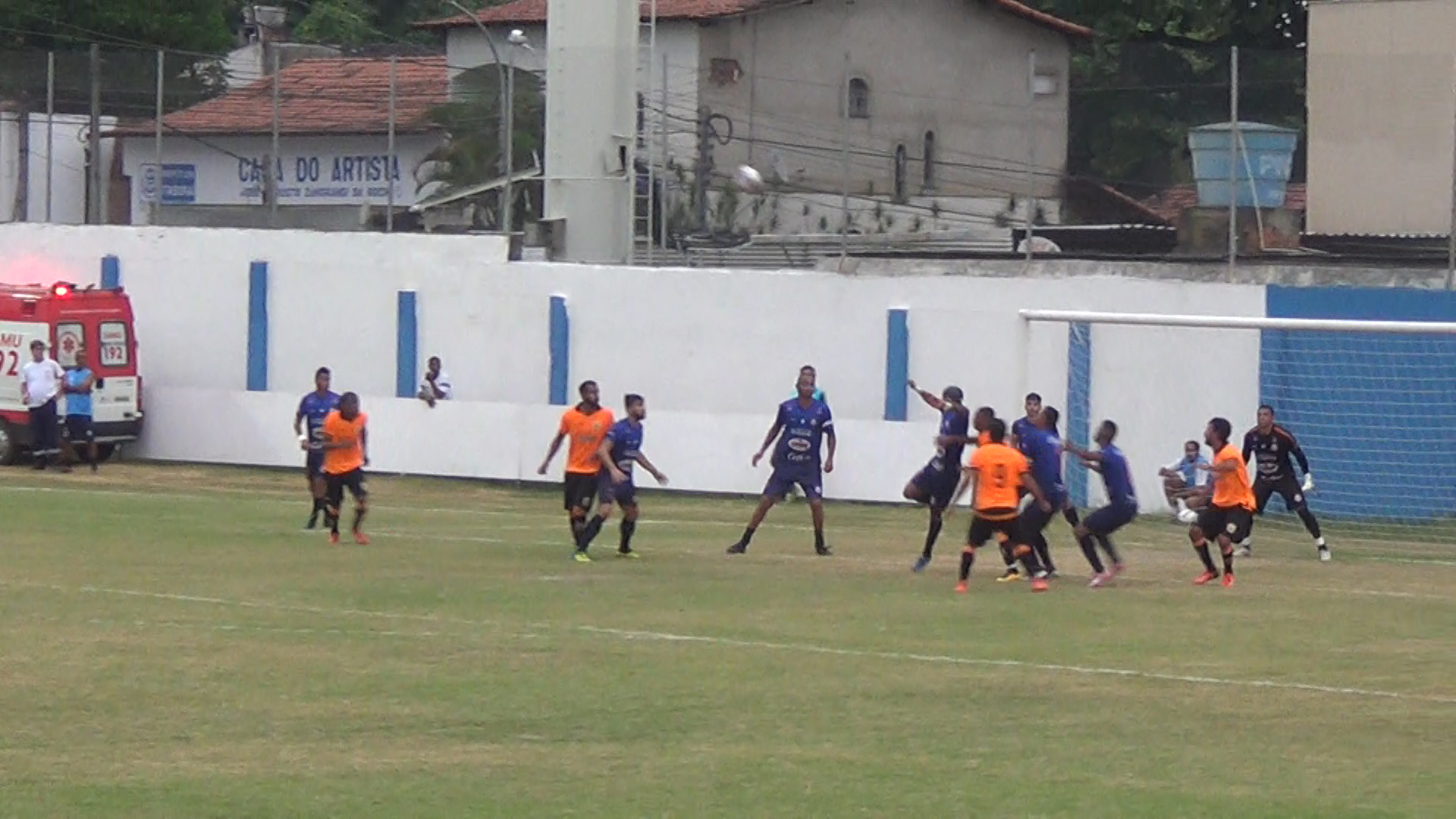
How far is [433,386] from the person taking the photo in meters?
34.5

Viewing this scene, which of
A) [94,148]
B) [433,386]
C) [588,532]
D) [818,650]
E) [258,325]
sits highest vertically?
[94,148]

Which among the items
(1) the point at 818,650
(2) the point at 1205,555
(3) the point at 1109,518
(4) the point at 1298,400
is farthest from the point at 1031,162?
(1) the point at 818,650

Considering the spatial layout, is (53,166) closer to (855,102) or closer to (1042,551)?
(855,102)

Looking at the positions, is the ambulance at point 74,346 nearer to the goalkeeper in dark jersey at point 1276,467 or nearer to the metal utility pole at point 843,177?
the metal utility pole at point 843,177

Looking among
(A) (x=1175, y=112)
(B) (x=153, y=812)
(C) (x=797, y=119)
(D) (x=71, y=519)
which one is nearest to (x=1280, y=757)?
(B) (x=153, y=812)

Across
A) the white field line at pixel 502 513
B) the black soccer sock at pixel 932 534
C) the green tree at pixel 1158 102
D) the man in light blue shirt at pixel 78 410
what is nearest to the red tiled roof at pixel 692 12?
the green tree at pixel 1158 102

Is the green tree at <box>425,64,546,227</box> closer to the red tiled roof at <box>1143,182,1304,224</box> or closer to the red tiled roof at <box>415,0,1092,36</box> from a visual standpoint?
the red tiled roof at <box>415,0,1092,36</box>

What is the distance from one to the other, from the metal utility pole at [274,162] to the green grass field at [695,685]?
14360mm

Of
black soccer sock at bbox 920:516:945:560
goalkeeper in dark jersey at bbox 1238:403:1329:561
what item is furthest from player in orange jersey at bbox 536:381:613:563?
goalkeeper in dark jersey at bbox 1238:403:1329:561

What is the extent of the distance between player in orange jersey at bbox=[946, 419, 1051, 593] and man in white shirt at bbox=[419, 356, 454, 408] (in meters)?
15.3

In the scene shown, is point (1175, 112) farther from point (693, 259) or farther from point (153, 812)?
point (153, 812)

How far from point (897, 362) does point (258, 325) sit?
1120cm

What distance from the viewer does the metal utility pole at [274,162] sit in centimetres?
3806

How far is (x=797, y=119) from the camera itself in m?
38.5
